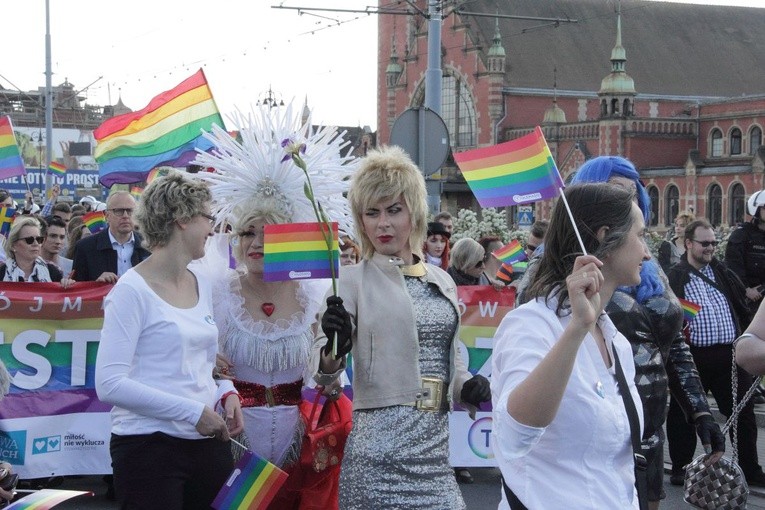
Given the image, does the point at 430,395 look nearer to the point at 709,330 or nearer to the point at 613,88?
the point at 709,330

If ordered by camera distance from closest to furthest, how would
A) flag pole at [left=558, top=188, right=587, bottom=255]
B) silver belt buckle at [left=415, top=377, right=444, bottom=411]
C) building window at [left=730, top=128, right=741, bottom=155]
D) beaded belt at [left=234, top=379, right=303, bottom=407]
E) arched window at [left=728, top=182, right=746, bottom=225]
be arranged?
flag pole at [left=558, top=188, right=587, bottom=255] < silver belt buckle at [left=415, top=377, right=444, bottom=411] < beaded belt at [left=234, top=379, right=303, bottom=407] < arched window at [left=728, top=182, right=746, bottom=225] < building window at [left=730, top=128, right=741, bottom=155]

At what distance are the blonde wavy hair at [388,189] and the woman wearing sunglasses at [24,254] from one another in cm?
523

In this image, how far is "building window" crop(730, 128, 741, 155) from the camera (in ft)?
203

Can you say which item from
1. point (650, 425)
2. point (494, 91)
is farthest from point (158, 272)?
point (494, 91)

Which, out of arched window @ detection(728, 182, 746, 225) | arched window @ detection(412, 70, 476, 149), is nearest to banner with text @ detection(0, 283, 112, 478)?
arched window @ detection(728, 182, 746, 225)

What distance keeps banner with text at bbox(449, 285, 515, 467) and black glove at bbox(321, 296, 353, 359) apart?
15.3 ft

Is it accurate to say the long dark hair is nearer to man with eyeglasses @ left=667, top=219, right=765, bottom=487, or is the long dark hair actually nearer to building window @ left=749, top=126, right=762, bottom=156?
man with eyeglasses @ left=667, top=219, right=765, bottom=487

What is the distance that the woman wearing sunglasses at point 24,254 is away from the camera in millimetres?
8945

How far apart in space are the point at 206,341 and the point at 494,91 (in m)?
66.8

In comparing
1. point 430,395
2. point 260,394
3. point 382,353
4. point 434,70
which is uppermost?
point 434,70

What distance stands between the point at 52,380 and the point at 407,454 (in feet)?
14.7

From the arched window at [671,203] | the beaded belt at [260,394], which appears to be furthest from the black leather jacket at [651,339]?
the arched window at [671,203]

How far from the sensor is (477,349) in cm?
862

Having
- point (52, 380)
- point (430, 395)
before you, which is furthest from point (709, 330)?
point (430, 395)
